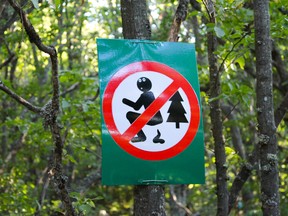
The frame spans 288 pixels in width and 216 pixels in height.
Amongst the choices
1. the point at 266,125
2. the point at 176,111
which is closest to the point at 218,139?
the point at 266,125

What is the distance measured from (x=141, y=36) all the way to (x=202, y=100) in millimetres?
4740

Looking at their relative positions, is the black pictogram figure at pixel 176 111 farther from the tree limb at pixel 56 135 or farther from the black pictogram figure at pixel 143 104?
the tree limb at pixel 56 135

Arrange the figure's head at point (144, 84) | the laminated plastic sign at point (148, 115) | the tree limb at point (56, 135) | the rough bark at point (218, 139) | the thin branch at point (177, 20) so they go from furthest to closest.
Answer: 1. the rough bark at point (218, 139)
2. the thin branch at point (177, 20)
3. the figure's head at point (144, 84)
4. the laminated plastic sign at point (148, 115)
5. the tree limb at point (56, 135)

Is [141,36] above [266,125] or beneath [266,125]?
above

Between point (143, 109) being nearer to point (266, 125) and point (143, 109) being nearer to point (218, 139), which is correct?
point (266, 125)

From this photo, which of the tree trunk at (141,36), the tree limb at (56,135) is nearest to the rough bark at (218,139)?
the tree trunk at (141,36)

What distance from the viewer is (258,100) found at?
4.16 m

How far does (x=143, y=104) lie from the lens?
11.6 ft

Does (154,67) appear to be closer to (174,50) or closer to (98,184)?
(174,50)

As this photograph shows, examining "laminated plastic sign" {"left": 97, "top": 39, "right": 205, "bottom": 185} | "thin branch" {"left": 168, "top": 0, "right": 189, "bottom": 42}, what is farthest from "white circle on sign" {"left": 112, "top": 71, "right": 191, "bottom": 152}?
"thin branch" {"left": 168, "top": 0, "right": 189, "bottom": 42}

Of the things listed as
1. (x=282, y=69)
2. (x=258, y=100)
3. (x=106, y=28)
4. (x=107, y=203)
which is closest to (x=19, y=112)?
(x=106, y=28)

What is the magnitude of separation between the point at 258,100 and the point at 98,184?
10296 millimetres

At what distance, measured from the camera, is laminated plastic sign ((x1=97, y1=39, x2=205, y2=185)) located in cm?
346

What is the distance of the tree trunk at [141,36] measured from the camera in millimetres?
3600
